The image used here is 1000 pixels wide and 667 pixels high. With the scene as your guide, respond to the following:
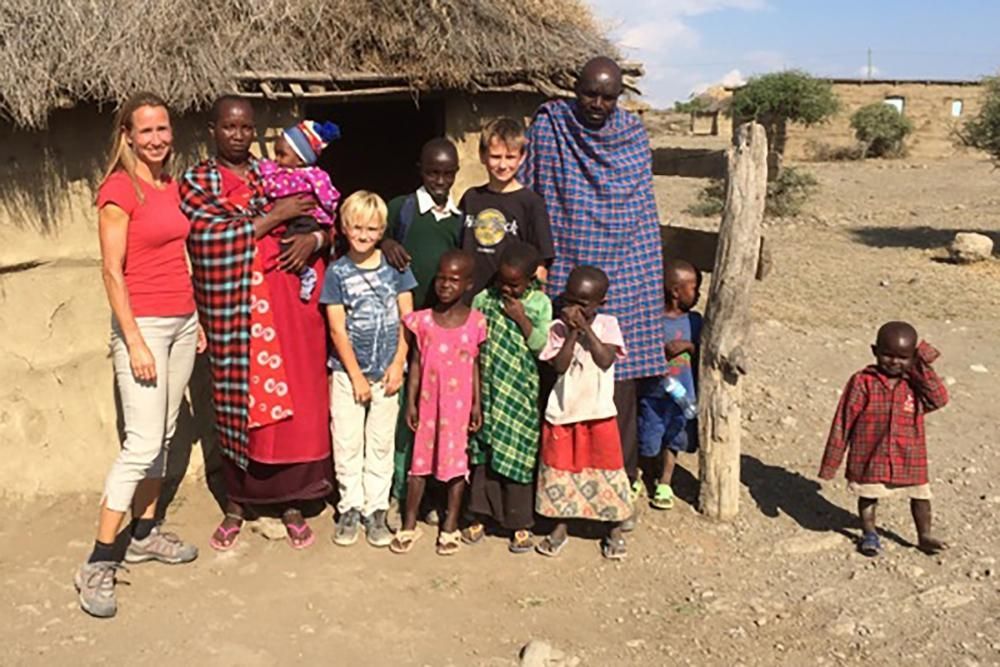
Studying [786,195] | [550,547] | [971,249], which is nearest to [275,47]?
[550,547]

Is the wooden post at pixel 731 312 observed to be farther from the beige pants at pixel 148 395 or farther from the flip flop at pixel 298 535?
the beige pants at pixel 148 395

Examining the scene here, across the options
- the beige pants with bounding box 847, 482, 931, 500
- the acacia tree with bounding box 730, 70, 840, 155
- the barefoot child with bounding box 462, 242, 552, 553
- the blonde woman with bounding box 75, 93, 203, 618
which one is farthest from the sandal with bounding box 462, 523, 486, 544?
the acacia tree with bounding box 730, 70, 840, 155

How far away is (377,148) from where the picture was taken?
742 cm

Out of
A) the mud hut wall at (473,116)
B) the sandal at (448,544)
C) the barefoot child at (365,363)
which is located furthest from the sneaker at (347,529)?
the mud hut wall at (473,116)

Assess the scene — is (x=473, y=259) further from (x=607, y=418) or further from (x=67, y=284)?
(x=67, y=284)

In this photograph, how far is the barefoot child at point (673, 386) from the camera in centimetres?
422

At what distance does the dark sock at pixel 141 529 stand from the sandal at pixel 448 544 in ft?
3.79

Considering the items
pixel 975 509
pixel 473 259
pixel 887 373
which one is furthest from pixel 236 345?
pixel 975 509

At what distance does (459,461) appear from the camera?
376 cm

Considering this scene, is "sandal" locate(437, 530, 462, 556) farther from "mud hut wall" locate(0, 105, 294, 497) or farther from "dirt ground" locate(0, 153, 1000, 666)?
"mud hut wall" locate(0, 105, 294, 497)

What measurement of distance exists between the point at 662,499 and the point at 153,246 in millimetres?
2480

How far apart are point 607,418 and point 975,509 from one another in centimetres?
198

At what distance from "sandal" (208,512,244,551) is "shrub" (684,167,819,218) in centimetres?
1091

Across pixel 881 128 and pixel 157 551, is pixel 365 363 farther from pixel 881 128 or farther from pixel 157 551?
pixel 881 128
